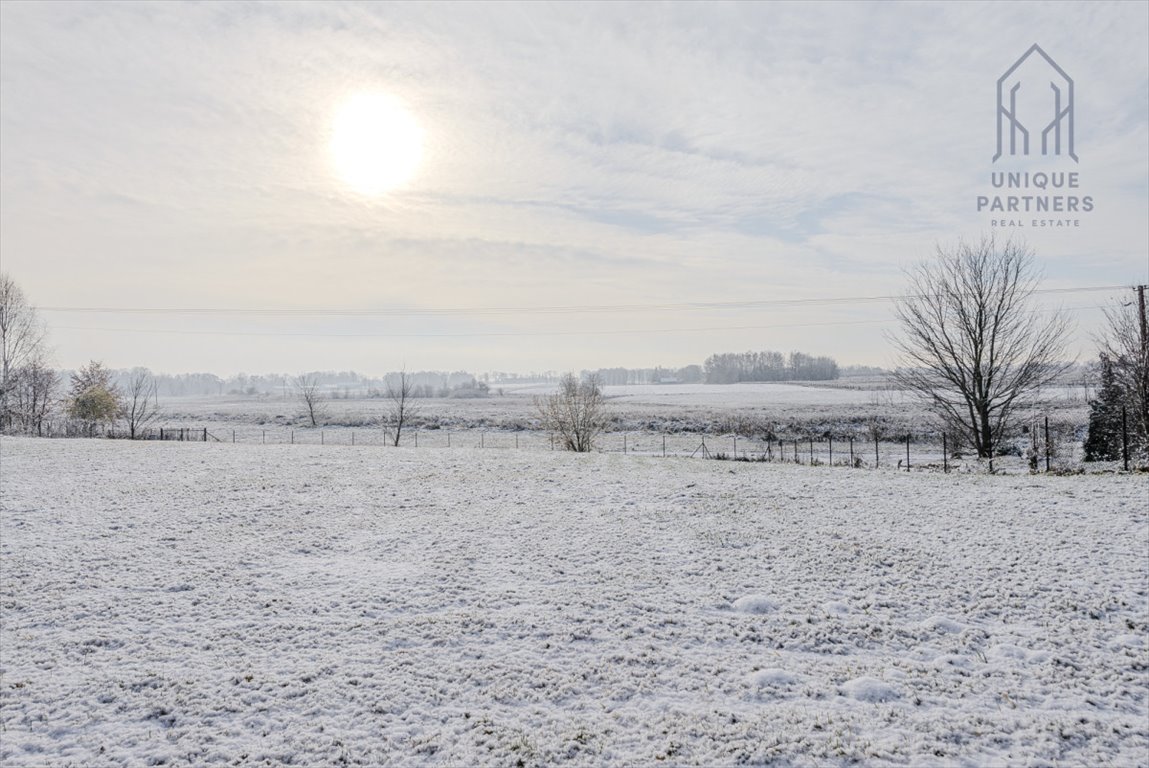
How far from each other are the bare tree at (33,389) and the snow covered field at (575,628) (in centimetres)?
3919

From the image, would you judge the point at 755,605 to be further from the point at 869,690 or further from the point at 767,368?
the point at 767,368

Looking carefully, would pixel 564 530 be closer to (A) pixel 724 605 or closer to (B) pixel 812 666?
(A) pixel 724 605

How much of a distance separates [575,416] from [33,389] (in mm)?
42405

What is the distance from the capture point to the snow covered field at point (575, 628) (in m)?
6.13

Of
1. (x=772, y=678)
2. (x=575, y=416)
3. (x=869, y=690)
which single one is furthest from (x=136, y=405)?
(x=869, y=690)

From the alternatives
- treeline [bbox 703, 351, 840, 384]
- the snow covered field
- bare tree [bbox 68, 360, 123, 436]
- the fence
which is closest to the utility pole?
the fence

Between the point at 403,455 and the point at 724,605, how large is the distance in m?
17.2

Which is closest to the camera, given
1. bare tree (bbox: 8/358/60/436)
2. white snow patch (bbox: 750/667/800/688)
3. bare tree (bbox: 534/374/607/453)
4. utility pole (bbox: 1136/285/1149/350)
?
white snow patch (bbox: 750/667/800/688)

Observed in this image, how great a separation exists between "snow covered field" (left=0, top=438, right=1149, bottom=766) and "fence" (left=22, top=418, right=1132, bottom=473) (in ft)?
40.8

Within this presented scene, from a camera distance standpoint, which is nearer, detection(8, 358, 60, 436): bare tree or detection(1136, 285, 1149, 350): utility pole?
detection(1136, 285, 1149, 350): utility pole

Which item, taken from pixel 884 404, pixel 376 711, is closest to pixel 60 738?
pixel 376 711

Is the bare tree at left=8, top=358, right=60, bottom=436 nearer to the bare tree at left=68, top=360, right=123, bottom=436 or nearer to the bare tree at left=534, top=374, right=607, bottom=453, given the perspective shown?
the bare tree at left=68, top=360, right=123, bottom=436

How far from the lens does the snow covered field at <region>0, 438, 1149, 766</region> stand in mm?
6129

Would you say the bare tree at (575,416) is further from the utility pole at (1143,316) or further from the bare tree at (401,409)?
the utility pole at (1143,316)
